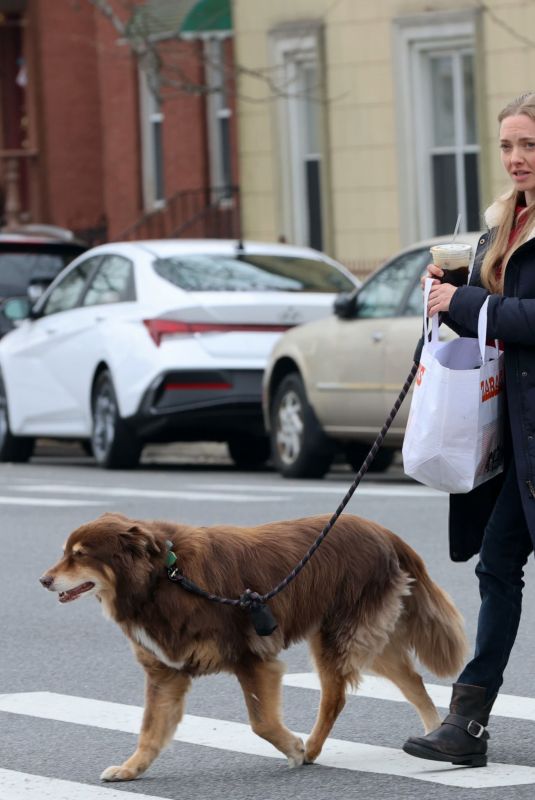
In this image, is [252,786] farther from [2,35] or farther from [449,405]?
[2,35]

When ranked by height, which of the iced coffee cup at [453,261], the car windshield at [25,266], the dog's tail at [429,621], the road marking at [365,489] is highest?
the iced coffee cup at [453,261]

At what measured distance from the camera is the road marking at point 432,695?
6.94 meters

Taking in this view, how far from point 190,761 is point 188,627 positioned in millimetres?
643

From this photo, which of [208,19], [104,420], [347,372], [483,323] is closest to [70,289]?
[104,420]

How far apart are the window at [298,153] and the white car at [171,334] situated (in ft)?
25.8

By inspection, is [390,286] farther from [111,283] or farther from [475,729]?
[475,729]

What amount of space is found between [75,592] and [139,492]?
8.39 m

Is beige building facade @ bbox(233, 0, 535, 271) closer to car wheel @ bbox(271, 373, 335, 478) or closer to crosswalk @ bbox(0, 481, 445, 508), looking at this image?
car wheel @ bbox(271, 373, 335, 478)

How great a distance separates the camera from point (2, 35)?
1372 inches

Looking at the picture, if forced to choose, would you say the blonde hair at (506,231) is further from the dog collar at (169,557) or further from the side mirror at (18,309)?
the side mirror at (18,309)

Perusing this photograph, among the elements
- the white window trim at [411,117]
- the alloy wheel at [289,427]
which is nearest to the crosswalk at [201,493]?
the alloy wheel at [289,427]

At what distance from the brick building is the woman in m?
18.0

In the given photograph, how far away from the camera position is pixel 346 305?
14688 millimetres

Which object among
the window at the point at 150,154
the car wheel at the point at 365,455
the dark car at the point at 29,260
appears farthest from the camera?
the window at the point at 150,154
